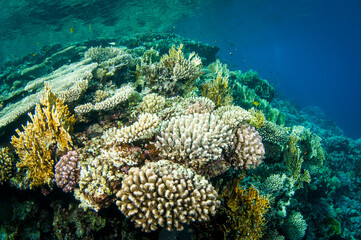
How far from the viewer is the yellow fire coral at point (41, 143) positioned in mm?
3604

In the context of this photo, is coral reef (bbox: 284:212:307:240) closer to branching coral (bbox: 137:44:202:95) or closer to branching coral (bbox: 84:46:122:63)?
branching coral (bbox: 137:44:202:95)

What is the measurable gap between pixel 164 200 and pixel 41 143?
331 centimetres

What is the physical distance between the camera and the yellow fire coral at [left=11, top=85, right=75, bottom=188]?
360 centimetres

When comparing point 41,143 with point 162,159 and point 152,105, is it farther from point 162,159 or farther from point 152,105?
point 162,159

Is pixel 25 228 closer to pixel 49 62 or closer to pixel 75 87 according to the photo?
pixel 75 87

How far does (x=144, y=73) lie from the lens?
237 inches

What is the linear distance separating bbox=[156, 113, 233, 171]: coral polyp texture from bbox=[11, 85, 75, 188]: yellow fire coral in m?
2.27

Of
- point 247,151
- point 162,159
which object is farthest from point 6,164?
point 247,151

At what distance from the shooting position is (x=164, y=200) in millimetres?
2379

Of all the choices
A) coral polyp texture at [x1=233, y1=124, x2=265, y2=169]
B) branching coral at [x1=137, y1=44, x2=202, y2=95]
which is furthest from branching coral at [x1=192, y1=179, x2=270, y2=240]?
branching coral at [x1=137, y1=44, x2=202, y2=95]

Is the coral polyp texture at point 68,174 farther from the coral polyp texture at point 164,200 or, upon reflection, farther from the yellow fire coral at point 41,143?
the coral polyp texture at point 164,200

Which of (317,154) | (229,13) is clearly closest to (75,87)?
(317,154)

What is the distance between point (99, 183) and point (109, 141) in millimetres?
922

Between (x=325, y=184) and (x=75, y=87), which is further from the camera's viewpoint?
(x=325, y=184)
